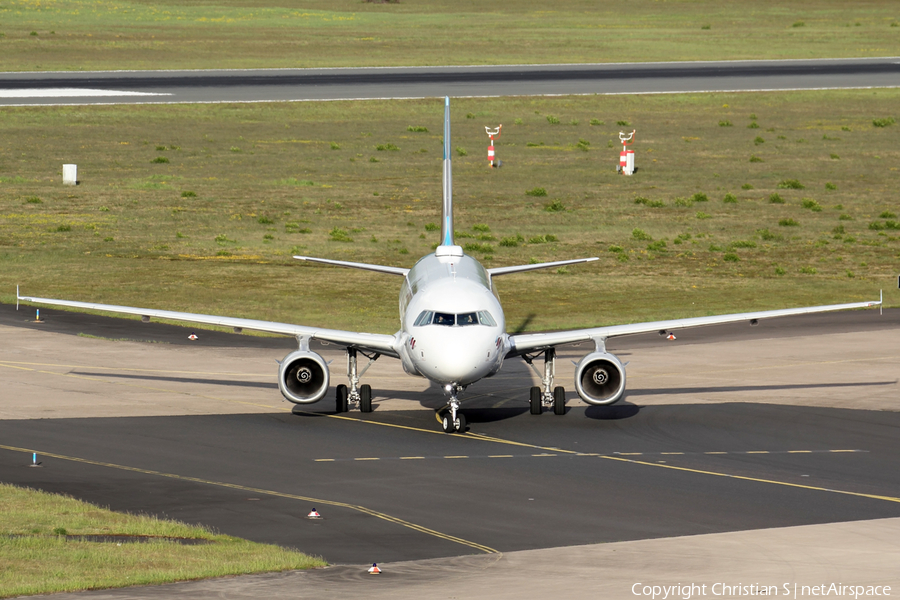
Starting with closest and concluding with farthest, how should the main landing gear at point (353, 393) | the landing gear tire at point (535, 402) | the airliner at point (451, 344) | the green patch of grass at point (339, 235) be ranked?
the airliner at point (451, 344) → the main landing gear at point (353, 393) → the landing gear tire at point (535, 402) → the green patch of grass at point (339, 235)

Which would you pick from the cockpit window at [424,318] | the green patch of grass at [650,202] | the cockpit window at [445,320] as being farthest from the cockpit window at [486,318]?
the green patch of grass at [650,202]

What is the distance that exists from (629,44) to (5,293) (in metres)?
125

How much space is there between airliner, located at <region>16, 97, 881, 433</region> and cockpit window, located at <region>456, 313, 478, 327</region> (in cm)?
2

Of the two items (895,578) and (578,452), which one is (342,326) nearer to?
(578,452)

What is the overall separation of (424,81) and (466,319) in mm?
101811

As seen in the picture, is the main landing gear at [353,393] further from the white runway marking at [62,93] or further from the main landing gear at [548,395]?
the white runway marking at [62,93]

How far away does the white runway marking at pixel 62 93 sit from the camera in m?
118

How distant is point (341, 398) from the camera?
37125 millimetres

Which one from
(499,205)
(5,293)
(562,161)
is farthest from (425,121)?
(5,293)

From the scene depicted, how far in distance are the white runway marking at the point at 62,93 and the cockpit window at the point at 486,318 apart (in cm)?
9290

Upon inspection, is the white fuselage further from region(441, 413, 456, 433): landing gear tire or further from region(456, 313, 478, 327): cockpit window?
region(441, 413, 456, 433): landing gear tire

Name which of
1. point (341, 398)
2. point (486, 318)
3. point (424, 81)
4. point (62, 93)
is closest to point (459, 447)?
point (486, 318)

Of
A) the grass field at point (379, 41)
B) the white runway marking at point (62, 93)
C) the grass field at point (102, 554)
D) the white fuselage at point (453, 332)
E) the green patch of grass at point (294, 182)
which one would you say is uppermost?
the grass field at point (379, 41)

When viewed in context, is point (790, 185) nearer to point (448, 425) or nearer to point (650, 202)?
point (650, 202)
